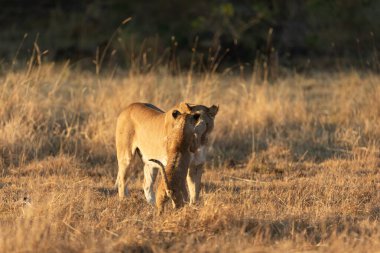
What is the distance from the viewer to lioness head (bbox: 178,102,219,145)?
637cm

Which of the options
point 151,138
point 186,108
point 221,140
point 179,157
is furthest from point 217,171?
point 179,157

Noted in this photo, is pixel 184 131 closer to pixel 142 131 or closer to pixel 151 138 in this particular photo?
pixel 151 138

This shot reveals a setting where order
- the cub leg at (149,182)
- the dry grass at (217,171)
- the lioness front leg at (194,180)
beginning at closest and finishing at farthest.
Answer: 1. the dry grass at (217,171)
2. the lioness front leg at (194,180)
3. the cub leg at (149,182)

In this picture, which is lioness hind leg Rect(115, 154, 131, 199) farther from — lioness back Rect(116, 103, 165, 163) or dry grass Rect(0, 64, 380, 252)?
dry grass Rect(0, 64, 380, 252)

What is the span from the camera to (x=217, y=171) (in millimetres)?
9242

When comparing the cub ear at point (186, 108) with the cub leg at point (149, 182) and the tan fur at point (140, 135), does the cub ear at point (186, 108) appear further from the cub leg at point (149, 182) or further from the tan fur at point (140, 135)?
the cub leg at point (149, 182)

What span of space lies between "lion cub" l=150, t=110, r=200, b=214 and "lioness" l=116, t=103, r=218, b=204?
0.10 meters

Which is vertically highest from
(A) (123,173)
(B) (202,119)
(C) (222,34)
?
(C) (222,34)

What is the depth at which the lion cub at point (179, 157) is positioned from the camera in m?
6.21

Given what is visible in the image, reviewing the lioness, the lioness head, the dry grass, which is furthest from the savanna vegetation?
the lioness head

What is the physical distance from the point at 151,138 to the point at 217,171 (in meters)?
2.19

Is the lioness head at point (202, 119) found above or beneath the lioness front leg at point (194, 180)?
above

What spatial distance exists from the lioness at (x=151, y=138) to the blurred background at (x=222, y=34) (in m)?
8.98

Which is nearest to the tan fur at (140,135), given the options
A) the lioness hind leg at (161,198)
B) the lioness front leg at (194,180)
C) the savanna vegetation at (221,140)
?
the lioness front leg at (194,180)
